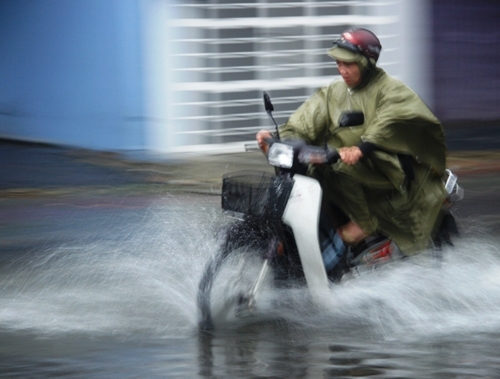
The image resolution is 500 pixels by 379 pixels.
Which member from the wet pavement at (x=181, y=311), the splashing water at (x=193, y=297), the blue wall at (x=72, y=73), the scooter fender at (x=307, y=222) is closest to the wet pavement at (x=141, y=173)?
the blue wall at (x=72, y=73)

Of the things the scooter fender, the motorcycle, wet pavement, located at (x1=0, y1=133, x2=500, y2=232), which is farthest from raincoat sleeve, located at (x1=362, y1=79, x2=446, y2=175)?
wet pavement, located at (x1=0, y1=133, x2=500, y2=232)

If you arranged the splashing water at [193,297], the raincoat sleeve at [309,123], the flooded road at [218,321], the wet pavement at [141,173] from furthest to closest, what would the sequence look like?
the wet pavement at [141,173] → the raincoat sleeve at [309,123] → the splashing water at [193,297] → the flooded road at [218,321]

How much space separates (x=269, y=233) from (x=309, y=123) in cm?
82

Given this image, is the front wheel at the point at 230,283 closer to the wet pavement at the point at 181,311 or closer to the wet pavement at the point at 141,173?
the wet pavement at the point at 181,311

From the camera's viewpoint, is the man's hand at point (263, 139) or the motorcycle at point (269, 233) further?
the man's hand at point (263, 139)

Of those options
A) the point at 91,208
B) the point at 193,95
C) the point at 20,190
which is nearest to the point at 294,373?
the point at 91,208

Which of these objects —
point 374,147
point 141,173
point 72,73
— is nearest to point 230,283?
point 374,147

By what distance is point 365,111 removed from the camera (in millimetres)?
6141

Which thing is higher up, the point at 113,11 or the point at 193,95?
the point at 113,11

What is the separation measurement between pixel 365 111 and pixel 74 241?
3103 millimetres

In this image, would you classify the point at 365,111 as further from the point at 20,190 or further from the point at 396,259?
the point at 20,190

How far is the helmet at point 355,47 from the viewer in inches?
236

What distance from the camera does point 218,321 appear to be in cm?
584

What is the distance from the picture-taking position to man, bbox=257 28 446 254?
600 centimetres
